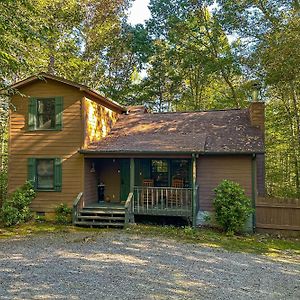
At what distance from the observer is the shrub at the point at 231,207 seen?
10.5 meters

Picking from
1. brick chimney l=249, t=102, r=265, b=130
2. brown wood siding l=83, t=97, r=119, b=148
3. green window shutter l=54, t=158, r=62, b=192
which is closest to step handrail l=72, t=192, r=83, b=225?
green window shutter l=54, t=158, r=62, b=192

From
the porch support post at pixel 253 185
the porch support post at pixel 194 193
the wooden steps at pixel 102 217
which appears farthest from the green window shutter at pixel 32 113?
the porch support post at pixel 253 185

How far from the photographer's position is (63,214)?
12070mm

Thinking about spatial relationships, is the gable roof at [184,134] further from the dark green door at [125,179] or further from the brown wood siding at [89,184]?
the dark green door at [125,179]

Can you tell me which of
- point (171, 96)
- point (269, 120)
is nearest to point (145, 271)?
point (269, 120)

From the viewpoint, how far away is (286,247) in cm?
952

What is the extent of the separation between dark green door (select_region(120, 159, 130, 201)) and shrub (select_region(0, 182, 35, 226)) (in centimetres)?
367

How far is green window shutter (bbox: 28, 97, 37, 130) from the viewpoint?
12.7m

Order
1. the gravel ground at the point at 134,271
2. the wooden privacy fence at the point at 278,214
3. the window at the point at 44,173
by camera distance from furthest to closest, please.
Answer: the window at the point at 44,173 < the wooden privacy fence at the point at 278,214 < the gravel ground at the point at 134,271

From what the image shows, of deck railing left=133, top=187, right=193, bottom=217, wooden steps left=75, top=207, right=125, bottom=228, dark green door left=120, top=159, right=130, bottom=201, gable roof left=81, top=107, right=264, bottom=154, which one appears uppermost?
gable roof left=81, top=107, right=264, bottom=154

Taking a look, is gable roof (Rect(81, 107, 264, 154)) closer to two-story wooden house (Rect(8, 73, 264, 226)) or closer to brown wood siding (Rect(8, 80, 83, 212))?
two-story wooden house (Rect(8, 73, 264, 226))

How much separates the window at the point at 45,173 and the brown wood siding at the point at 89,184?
1005 mm

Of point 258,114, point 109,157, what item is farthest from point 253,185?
point 109,157

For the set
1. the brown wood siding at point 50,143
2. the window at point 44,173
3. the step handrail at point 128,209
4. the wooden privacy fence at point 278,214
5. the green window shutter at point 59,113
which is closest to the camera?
the wooden privacy fence at point 278,214
